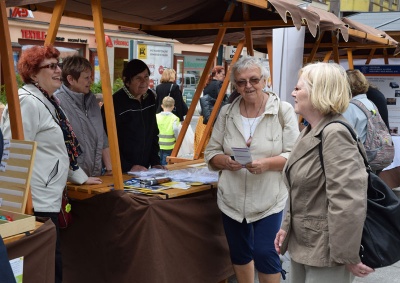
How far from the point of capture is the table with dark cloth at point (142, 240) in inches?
152

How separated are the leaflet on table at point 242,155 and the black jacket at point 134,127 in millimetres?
1180

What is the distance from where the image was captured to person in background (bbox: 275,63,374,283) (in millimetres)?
2496

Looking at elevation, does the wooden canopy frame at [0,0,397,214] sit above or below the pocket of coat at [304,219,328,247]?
above

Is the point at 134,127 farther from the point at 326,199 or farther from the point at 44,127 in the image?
the point at 326,199

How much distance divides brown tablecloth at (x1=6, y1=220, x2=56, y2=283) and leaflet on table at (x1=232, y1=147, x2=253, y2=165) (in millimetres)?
1315

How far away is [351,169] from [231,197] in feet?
5.29

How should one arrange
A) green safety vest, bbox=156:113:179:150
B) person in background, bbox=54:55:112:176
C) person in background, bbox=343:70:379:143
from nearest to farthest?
1. person in background, bbox=54:55:112:176
2. person in background, bbox=343:70:379:143
3. green safety vest, bbox=156:113:179:150

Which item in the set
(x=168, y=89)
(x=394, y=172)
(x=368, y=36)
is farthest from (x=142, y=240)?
(x=168, y=89)

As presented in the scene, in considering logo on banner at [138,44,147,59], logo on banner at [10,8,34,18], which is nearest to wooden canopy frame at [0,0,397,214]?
logo on banner at [138,44,147,59]

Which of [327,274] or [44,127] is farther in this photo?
[44,127]

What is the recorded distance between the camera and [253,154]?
3984 millimetres

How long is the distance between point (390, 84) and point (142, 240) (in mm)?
7113

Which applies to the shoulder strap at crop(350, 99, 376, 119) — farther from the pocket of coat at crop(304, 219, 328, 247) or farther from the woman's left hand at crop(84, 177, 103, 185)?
the pocket of coat at crop(304, 219, 328, 247)

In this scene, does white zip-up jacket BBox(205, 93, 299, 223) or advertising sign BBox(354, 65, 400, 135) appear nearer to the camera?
white zip-up jacket BBox(205, 93, 299, 223)
